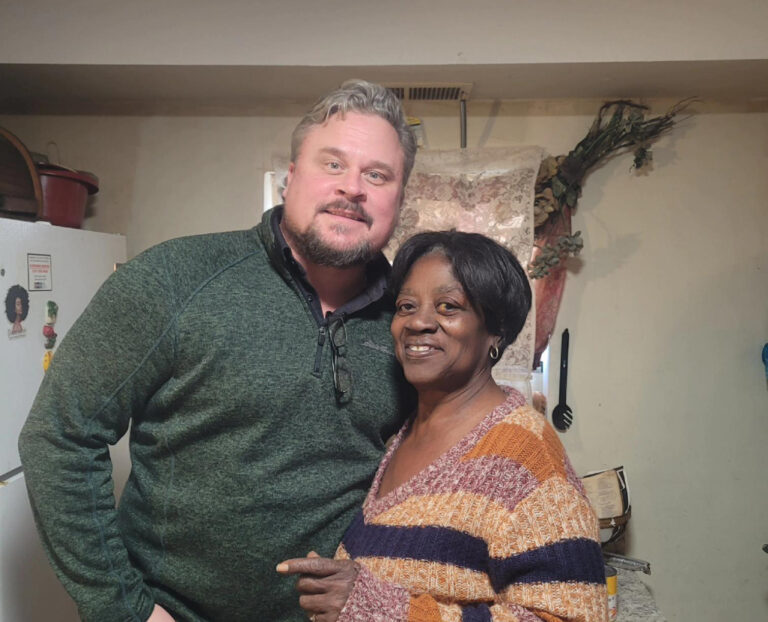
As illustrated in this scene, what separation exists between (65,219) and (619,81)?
6.09 feet

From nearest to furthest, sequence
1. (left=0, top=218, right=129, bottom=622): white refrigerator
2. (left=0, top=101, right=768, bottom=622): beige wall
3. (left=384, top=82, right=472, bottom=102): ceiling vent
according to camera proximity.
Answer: (left=0, top=218, right=129, bottom=622): white refrigerator → (left=384, top=82, right=472, bottom=102): ceiling vent → (left=0, top=101, right=768, bottom=622): beige wall

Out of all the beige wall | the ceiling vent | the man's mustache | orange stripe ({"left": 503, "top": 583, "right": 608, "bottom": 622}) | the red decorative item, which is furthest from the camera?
the beige wall

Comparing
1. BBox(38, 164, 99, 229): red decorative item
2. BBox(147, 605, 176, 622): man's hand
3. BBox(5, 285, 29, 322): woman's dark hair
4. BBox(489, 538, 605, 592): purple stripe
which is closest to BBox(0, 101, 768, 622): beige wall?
BBox(38, 164, 99, 229): red decorative item

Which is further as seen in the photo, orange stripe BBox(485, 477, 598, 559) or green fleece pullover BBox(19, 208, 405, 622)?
green fleece pullover BBox(19, 208, 405, 622)

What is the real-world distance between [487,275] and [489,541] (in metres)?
0.43

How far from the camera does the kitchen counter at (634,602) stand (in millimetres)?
1702

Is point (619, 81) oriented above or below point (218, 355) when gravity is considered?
above

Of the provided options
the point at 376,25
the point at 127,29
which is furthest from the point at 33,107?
the point at 376,25

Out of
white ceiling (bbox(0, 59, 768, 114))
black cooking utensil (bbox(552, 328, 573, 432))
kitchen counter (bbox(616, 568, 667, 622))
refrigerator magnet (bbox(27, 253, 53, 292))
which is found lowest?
kitchen counter (bbox(616, 568, 667, 622))

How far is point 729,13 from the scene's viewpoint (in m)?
1.66

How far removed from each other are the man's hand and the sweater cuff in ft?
1.16

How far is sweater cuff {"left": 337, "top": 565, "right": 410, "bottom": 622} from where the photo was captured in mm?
798

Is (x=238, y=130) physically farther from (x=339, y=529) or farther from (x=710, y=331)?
(x=710, y=331)

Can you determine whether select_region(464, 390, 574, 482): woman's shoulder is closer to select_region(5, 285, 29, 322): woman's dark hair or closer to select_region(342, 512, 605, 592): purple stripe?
select_region(342, 512, 605, 592): purple stripe
